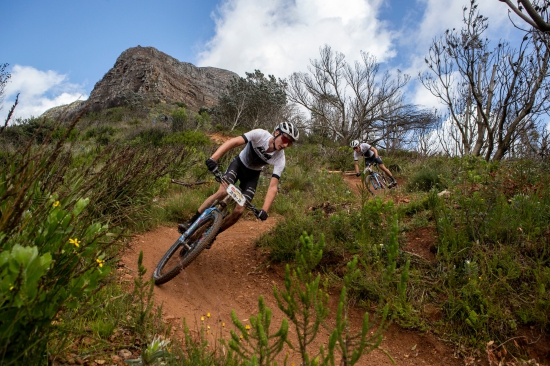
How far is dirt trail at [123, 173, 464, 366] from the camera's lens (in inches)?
122

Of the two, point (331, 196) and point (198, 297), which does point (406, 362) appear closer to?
point (198, 297)

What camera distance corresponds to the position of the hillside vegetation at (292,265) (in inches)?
55.4

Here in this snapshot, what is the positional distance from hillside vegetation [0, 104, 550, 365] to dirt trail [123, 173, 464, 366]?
0.16 m

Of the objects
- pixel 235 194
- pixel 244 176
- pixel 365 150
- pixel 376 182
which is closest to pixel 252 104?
pixel 365 150

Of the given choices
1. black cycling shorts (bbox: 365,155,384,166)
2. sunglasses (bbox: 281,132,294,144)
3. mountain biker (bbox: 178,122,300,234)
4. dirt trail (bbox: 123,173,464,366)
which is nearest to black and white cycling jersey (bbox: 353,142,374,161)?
black cycling shorts (bbox: 365,155,384,166)

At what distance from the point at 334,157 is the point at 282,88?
636 inches

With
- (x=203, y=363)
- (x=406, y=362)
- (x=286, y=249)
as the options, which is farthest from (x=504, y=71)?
(x=203, y=363)

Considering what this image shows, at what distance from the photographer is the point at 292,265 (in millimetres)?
4508

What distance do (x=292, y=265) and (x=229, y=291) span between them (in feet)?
2.78

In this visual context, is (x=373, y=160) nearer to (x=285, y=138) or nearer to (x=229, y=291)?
(x=285, y=138)

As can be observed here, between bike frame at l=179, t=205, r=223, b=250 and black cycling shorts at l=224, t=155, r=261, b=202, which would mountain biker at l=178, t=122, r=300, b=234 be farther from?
bike frame at l=179, t=205, r=223, b=250

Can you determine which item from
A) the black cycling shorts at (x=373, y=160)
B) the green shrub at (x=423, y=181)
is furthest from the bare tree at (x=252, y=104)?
the green shrub at (x=423, y=181)

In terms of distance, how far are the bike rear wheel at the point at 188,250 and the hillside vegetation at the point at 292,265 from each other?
1.25 feet

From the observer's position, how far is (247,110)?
28.7 meters
